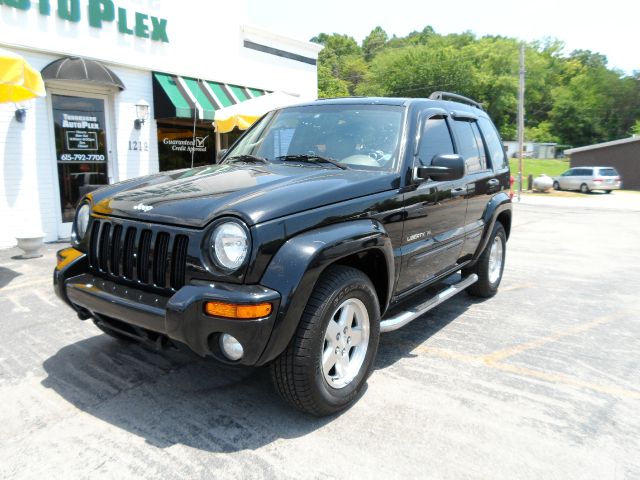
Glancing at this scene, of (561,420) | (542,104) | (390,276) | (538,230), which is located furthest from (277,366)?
(542,104)

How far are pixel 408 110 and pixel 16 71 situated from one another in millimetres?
4470

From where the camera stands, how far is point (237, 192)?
281 centimetres

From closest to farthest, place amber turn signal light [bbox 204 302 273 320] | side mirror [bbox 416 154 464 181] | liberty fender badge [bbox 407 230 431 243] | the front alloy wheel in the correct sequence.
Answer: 1. amber turn signal light [bbox 204 302 273 320]
2. the front alloy wheel
3. side mirror [bbox 416 154 464 181]
4. liberty fender badge [bbox 407 230 431 243]

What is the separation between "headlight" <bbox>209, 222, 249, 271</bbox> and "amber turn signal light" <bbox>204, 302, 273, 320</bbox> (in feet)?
0.66

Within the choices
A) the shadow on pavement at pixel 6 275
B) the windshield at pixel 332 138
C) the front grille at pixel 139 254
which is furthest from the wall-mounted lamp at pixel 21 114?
the front grille at pixel 139 254

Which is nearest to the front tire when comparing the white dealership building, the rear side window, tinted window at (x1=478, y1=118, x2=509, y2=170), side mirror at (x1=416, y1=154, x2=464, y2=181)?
side mirror at (x1=416, y1=154, x2=464, y2=181)

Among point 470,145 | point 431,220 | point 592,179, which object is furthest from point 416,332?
point 592,179

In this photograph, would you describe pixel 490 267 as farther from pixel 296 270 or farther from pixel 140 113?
pixel 140 113

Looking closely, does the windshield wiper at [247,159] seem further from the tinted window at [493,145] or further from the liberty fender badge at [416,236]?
the tinted window at [493,145]

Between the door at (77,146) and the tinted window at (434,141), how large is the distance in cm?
632

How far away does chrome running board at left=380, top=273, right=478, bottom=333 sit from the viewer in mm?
3325

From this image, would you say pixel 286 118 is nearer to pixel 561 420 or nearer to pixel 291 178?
pixel 291 178

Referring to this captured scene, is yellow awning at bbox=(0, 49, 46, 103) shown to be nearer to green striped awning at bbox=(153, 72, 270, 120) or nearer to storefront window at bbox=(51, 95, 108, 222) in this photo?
storefront window at bbox=(51, 95, 108, 222)

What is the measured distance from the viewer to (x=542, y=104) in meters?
85.2
